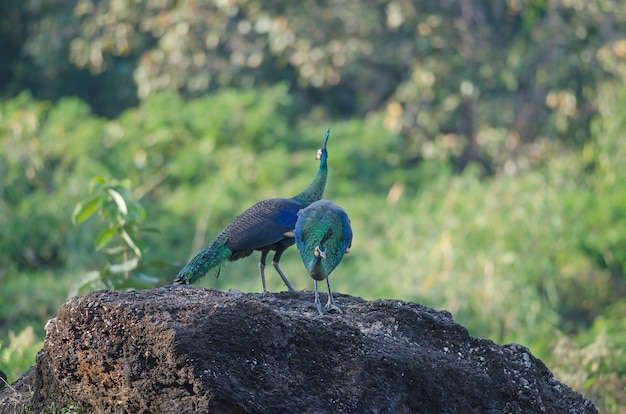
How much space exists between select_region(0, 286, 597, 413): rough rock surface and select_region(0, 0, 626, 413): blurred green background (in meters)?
3.62

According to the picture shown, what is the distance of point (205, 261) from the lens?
696cm

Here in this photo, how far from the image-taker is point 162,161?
673 inches

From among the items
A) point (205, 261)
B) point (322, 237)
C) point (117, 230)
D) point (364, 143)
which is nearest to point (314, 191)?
point (205, 261)

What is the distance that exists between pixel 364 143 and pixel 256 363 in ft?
41.5

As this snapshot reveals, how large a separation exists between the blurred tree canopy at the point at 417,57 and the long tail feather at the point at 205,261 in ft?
38.8

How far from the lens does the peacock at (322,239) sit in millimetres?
5875

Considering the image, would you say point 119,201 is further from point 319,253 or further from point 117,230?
point 319,253

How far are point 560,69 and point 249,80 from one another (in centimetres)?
474

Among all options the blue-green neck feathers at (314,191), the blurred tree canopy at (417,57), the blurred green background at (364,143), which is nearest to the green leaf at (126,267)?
the blue-green neck feathers at (314,191)

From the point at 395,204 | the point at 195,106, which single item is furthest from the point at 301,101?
the point at 395,204

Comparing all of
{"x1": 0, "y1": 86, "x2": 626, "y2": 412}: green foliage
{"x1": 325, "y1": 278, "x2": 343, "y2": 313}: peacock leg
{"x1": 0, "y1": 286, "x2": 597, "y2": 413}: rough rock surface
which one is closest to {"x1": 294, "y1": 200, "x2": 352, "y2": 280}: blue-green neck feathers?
{"x1": 325, "y1": 278, "x2": 343, "y2": 313}: peacock leg

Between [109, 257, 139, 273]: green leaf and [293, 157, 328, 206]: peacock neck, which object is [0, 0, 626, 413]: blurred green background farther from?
[109, 257, 139, 273]: green leaf

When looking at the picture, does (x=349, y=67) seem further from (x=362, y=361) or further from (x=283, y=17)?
(x=362, y=361)

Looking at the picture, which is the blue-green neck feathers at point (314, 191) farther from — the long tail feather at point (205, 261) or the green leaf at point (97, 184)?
the green leaf at point (97, 184)
